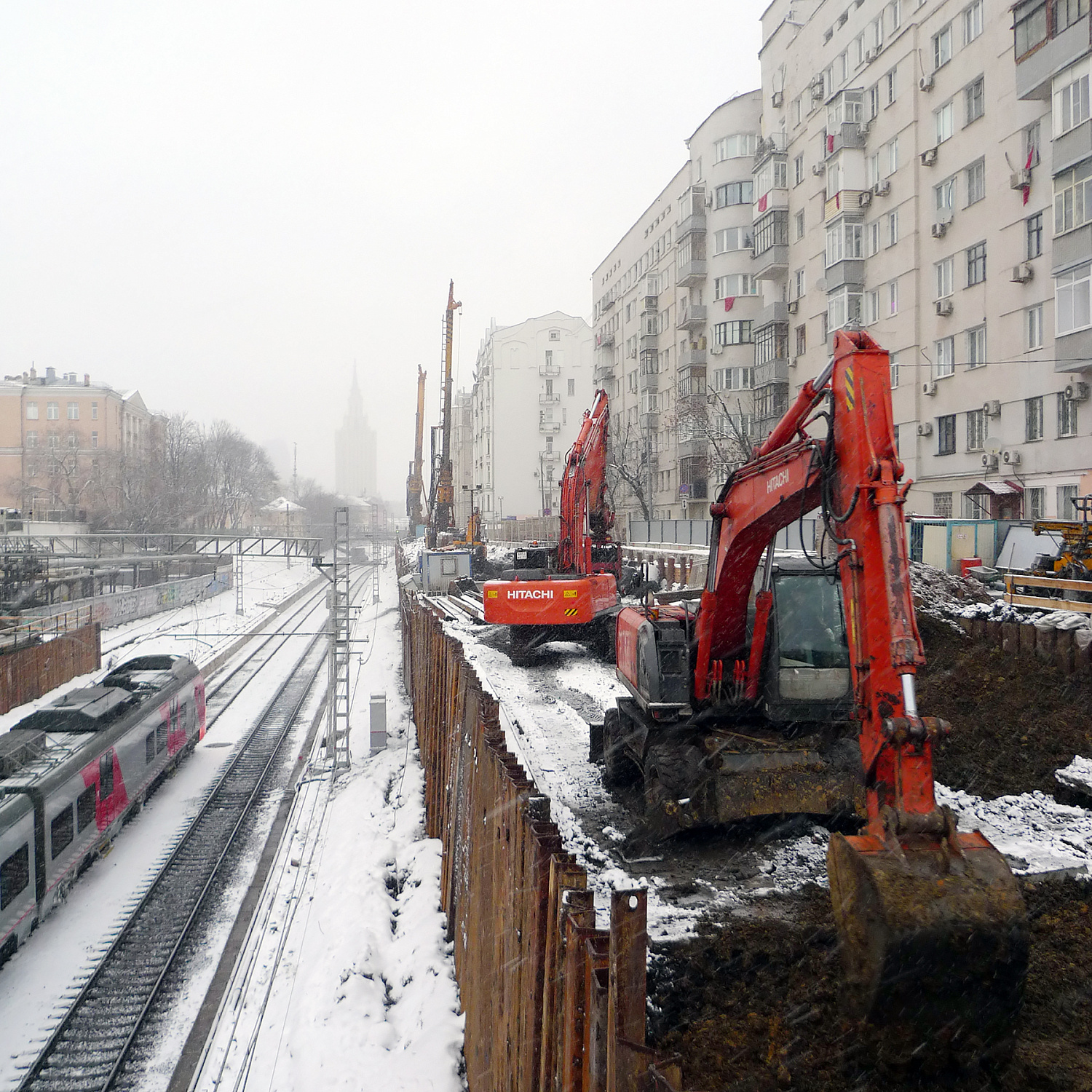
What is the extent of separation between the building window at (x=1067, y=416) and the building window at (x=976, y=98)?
981 cm

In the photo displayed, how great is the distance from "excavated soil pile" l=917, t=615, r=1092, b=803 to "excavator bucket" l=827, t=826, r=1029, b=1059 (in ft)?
20.4

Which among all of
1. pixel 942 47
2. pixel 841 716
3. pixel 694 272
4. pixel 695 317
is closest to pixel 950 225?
pixel 942 47

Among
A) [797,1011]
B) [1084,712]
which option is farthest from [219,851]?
[1084,712]

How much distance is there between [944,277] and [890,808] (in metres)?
29.0

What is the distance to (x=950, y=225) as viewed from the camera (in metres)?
28.0

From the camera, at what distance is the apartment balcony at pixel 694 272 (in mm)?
45594

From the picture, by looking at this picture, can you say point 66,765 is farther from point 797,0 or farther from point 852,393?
point 797,0

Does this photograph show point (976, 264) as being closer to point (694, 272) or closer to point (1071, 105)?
point (1071, 105)

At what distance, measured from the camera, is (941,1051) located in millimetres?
3930

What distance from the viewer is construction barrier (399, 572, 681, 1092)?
8.04 ft

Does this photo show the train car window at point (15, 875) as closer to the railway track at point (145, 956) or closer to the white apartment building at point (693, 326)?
the railway track at point (145, 956)

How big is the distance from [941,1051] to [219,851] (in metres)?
10.6

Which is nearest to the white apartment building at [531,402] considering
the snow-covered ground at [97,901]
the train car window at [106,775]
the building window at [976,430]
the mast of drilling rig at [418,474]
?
the mast of drilling rig at [418,474]

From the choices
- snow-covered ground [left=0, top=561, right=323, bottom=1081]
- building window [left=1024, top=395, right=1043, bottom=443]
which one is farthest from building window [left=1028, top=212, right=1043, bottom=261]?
snow-covered ground [left=0, top=561, right=323, bottom=1081]
